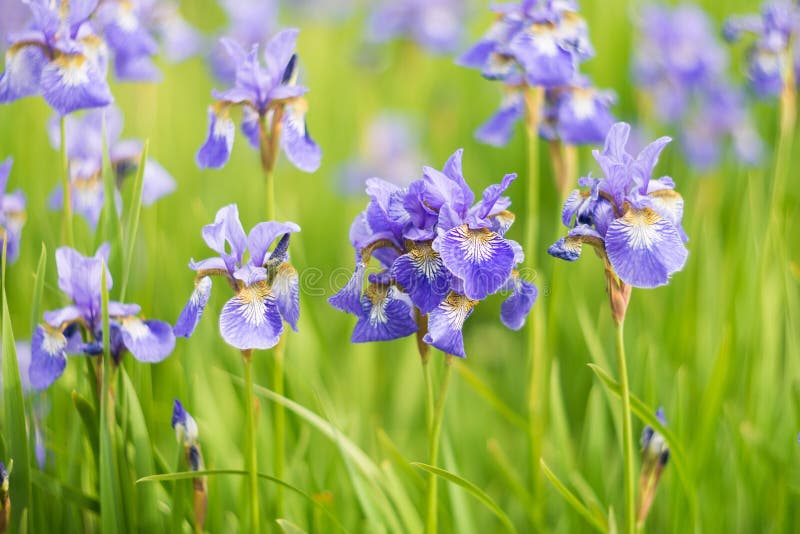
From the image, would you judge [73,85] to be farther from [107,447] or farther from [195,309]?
[107,447]

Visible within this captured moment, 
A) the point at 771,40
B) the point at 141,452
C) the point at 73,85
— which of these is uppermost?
the point at 771,40

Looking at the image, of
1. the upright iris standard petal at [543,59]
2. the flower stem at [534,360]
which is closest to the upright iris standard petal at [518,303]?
the flower stem at [534,360]

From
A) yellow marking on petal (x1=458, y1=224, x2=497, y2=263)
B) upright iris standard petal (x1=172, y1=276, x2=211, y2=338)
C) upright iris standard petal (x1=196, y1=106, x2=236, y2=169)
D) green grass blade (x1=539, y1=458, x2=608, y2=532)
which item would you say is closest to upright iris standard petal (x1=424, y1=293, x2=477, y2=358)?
yellow marking on petal (x1=458, y1=224, x2=497, y2=263)

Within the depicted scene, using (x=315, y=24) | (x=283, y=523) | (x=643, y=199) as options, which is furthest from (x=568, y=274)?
(x=315, y=24)

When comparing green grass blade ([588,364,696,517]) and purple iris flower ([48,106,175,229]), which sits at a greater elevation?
purple iris flower ([48,106,175,229])

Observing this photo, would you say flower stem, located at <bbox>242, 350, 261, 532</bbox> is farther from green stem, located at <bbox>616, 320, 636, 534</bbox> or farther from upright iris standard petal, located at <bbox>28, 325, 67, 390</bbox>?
green stem, located at <bbox>616, 320, 636, 534</bbox>

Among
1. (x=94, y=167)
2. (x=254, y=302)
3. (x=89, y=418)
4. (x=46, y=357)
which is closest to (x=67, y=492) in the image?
(x=89, y=418)

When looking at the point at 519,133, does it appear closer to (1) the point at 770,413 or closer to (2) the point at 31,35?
(1) the point at 770,413
